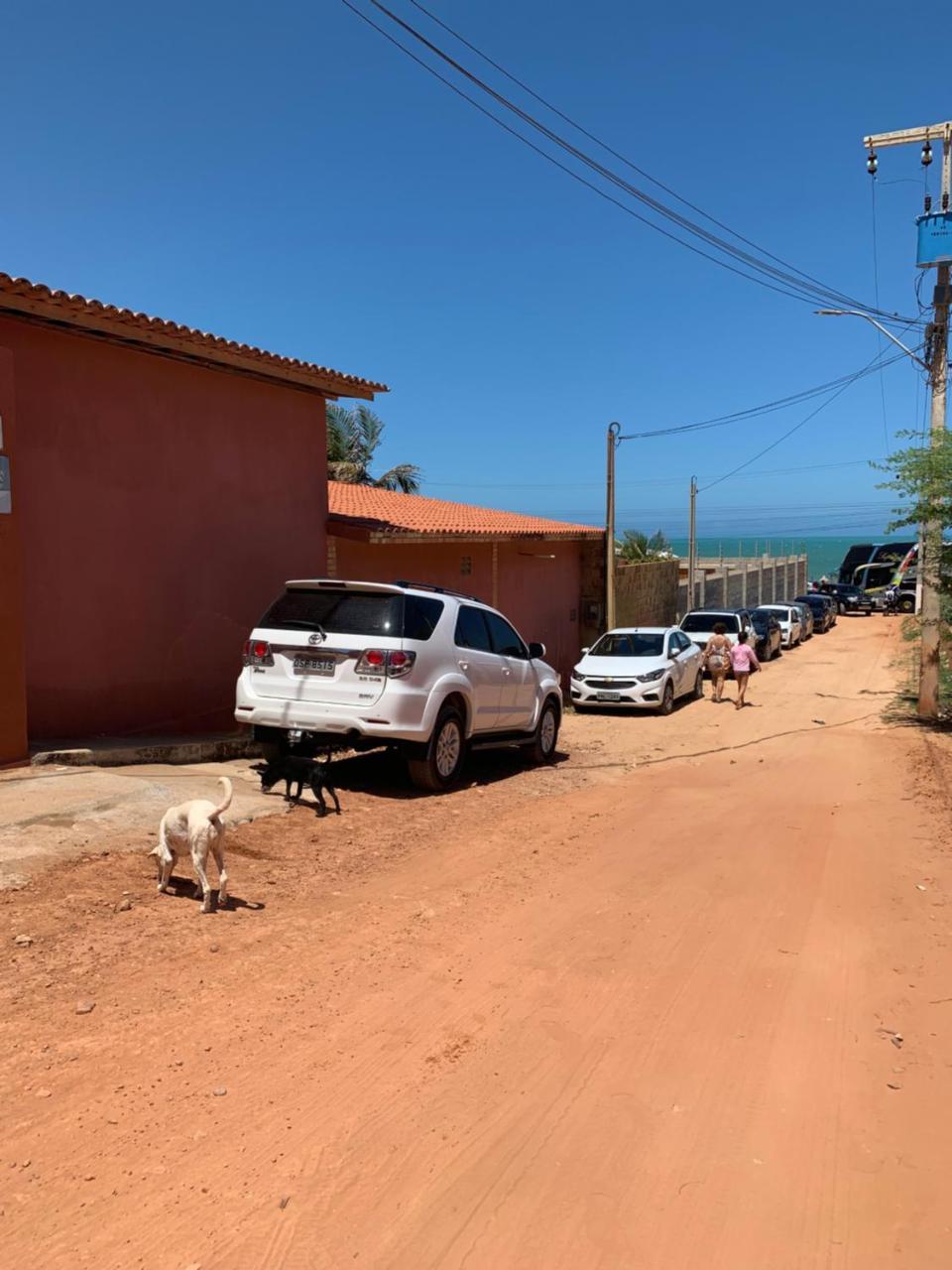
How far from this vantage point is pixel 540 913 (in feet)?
18.4

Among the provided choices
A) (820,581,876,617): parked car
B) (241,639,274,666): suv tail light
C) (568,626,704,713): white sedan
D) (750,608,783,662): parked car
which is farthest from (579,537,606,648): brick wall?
(820,581,876,617): parked car

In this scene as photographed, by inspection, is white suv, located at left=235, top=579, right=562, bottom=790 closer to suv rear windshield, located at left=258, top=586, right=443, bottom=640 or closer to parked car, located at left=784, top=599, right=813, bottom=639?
suv rear windshield, located at left=258, top=586, right=443, bottom=640

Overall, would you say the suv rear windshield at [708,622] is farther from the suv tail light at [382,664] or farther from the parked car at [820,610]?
the suv tail light at [382,664]

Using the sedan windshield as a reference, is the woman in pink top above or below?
below

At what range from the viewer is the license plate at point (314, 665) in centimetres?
825

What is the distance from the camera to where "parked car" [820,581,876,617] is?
4819cm

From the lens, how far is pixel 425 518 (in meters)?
17.2

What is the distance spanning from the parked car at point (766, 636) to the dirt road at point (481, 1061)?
72.0 feet

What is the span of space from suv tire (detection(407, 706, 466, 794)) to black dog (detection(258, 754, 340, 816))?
87 centimetres

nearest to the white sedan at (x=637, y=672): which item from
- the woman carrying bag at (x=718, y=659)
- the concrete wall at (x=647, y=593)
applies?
the woman carrying bag at (x=718, y=659)

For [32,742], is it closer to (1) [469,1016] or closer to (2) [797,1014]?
(1) [469,1016]

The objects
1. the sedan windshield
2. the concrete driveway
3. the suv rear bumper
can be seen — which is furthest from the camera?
the sedan windshield

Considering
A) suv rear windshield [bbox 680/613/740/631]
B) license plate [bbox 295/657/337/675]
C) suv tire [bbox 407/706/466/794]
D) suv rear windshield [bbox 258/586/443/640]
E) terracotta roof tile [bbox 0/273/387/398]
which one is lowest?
suv tire [bbox 407/706/466/794]

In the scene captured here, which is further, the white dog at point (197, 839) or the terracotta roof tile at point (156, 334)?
the terracotta roof tile at point (156, 334)
